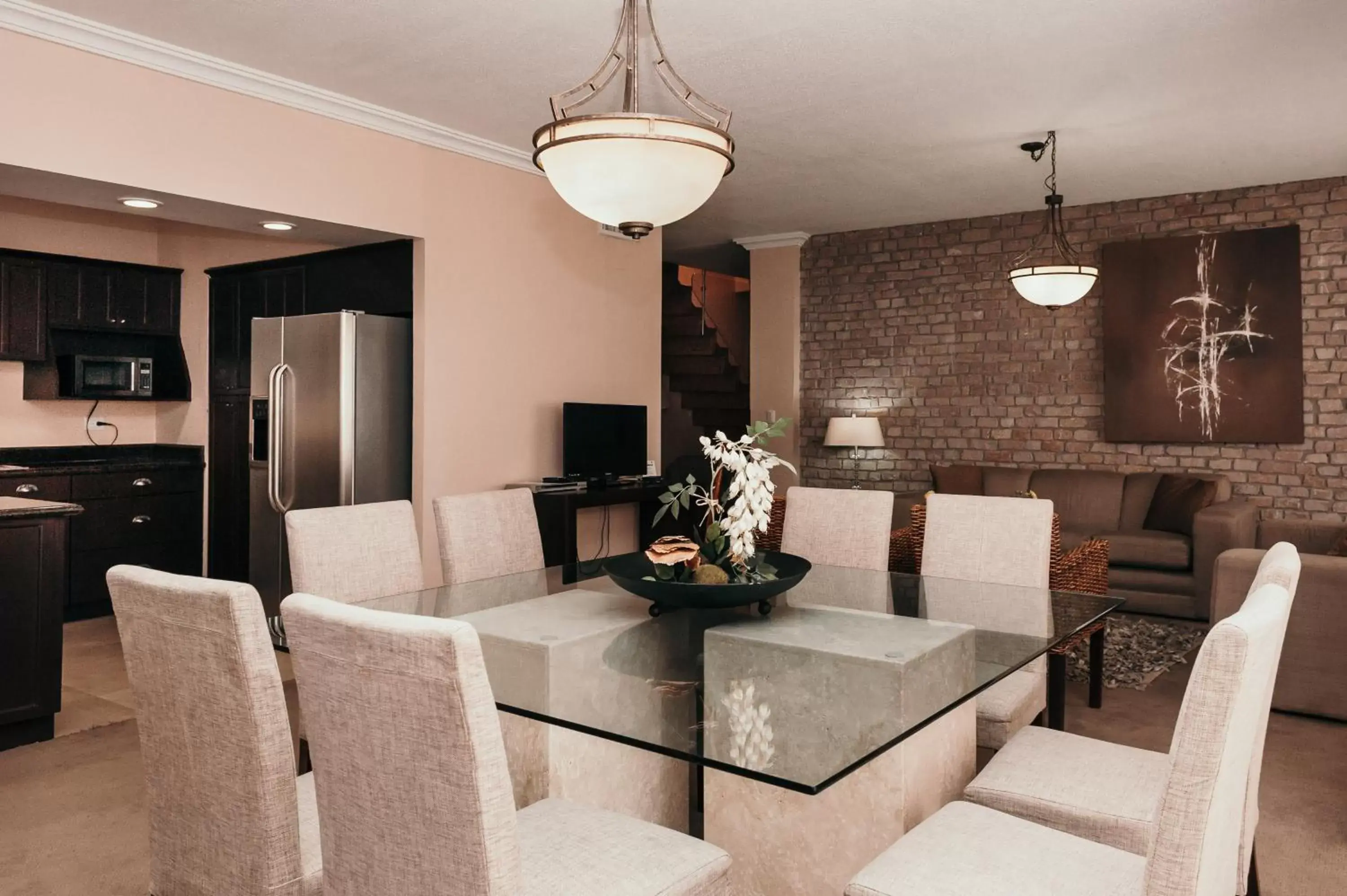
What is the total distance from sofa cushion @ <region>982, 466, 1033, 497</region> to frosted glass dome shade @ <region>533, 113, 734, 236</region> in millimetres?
4739

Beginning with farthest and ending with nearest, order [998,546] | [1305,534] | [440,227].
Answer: [1305,534] < [440,227] < [998,546]

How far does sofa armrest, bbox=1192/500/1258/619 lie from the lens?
530cm

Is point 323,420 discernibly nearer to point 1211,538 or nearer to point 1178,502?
point 1211,538

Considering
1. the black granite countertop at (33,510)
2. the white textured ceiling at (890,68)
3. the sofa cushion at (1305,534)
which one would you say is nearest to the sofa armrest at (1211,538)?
the sofa cushion at (1305,534)

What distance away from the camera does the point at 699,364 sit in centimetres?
874

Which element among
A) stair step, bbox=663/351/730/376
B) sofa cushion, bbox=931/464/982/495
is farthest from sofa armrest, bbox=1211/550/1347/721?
stair step, bbox=663/351/730/376

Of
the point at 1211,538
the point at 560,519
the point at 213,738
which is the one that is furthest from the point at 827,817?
the point at 1211,538

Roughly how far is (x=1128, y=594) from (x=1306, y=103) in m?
2.84

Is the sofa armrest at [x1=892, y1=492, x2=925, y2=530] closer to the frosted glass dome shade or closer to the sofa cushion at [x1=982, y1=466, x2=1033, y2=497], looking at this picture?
the sofa cushion at [x1=982, y1=466, x2=1033, y2=497]

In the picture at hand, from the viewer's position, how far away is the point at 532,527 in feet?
11.3

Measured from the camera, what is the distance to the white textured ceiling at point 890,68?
337 cm

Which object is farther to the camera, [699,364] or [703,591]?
[699,364]

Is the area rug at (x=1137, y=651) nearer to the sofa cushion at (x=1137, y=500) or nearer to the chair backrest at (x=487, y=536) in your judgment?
the sofa cushion at (x=1137, y=500)

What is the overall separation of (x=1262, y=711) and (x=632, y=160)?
65.0 inches
